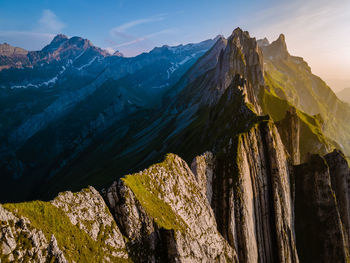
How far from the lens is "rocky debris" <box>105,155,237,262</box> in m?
20.8

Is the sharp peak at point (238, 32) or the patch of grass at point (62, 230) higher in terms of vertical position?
the sharp peak at point (238, 32)

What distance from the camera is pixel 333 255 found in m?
40.7

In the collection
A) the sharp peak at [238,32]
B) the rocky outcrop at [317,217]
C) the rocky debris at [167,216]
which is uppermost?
the sharp peak at [238,32]

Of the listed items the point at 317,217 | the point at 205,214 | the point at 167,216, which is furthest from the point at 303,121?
the point at 167,216

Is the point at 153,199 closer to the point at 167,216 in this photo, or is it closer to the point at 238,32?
the point at 167,216

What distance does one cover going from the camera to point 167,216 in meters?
23.7

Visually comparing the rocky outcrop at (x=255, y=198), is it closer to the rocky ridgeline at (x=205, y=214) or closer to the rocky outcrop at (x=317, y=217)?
the rocky ridgeline at (x=205, y=214)

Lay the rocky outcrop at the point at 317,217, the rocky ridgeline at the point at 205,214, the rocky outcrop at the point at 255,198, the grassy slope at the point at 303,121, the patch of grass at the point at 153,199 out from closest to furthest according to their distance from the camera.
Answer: the rocky ridgeline at the point at 205,214 → the patch of grass at the point at 153,199 → the rocky outcrop at the point at 255,198 → the rocky outcrop at the point at 317,217 → the grassy slope at the point at 303,121

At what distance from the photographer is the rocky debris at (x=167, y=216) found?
68.2ft

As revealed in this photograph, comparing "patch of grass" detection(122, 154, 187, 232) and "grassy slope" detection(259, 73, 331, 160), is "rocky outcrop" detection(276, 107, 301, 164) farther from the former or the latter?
"patch of grass" detection(122, 154, 187, 232)

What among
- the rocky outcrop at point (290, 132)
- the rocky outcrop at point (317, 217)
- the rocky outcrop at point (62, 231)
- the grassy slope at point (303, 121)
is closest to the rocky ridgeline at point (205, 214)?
the rocky outcrop at point (62, 231)

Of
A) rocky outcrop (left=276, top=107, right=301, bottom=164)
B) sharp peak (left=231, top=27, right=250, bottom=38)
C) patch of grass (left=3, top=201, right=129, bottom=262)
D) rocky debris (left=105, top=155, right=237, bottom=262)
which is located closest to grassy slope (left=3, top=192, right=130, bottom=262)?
patch of grass (left=3, top=201, right=129, bottom=262)

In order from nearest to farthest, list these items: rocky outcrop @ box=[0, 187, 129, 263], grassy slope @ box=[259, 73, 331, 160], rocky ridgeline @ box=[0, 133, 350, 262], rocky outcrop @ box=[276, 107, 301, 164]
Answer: rocky outcrop @ box=[0, 187, 129, 263] < rocky ridgeline @ box=[0, 133, 350, 262] < rocky outcrop @ box=[276, 107, 301, 164] < grassy slope @ box=[259, 73, 331, 160]

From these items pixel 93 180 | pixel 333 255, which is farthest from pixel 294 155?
pixel 93 180
